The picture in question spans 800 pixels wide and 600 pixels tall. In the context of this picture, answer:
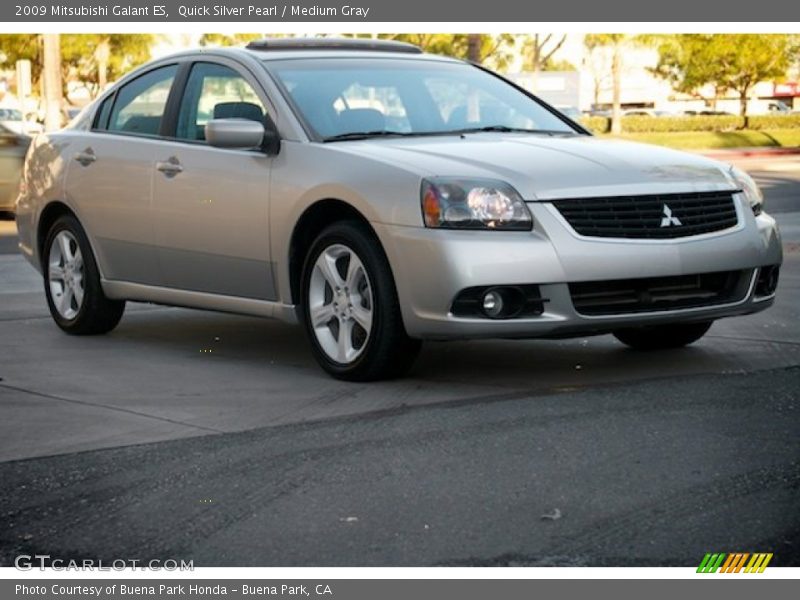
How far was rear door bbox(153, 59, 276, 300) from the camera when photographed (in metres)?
8.17

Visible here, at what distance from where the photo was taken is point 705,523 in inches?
189

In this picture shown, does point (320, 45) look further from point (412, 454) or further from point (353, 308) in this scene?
point (412, 454)

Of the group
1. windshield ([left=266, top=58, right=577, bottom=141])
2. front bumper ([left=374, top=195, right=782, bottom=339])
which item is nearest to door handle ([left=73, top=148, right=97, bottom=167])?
windshield ([left=266, top=58, right=577, bottom=141])

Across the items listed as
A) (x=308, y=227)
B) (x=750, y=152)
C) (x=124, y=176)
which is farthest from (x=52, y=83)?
(x=308, y=227)

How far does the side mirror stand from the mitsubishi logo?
197cm

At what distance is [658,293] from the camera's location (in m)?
7.49

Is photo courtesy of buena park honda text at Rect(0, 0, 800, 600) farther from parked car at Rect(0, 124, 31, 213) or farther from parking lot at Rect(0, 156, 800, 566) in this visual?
parked car at Rect(0, 124, 31, 213)

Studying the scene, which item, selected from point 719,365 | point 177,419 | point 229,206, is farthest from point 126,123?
point 719,365

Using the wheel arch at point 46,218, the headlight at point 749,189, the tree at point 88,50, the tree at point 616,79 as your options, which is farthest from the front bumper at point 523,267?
the tree at point 88,50

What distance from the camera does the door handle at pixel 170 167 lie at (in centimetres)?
862

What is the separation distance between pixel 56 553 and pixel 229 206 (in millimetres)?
3743

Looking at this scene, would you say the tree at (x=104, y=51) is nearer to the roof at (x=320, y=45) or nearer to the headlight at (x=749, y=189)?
the roof at (x=320, y=45)
